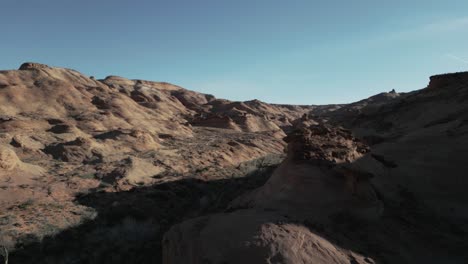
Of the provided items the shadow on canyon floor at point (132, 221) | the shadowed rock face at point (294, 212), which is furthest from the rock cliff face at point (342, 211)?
the shadow on canyon floor at point (132, 221)

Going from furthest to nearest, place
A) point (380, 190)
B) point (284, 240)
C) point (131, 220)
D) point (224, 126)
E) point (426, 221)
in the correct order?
point (224, 126) → point (131, 220) → point (380, 190) → point (426, 221) → point (284, 240)

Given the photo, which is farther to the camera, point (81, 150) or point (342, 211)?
point (81, 150)

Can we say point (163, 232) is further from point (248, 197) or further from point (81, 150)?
point (81, 150)

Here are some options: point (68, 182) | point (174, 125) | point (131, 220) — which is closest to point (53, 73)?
point (174, 125)

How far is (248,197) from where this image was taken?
1478cm

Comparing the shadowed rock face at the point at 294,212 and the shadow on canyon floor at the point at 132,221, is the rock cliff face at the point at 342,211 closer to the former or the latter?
the shadowed rock face at the point at 294,212

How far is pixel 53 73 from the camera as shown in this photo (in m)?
61.7

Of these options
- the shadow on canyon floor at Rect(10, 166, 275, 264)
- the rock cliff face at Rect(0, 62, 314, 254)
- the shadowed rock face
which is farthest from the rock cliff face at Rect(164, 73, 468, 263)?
the rock cliff face at Rect(0, 62, 314, 254)

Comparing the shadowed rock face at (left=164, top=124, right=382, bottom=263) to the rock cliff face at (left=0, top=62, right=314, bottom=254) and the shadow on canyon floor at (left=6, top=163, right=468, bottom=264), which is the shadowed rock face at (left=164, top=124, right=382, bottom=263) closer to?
the shadow on canyon floor at (left=6, top=163, right=468, bottom=264)

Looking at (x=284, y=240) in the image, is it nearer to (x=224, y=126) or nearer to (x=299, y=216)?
(x=299, y=216)

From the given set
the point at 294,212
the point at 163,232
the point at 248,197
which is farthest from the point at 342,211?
the point at 163,232

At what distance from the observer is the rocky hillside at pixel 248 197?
383 inches

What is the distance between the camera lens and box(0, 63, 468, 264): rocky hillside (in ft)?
31.9

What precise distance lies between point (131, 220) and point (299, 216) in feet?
24.7
